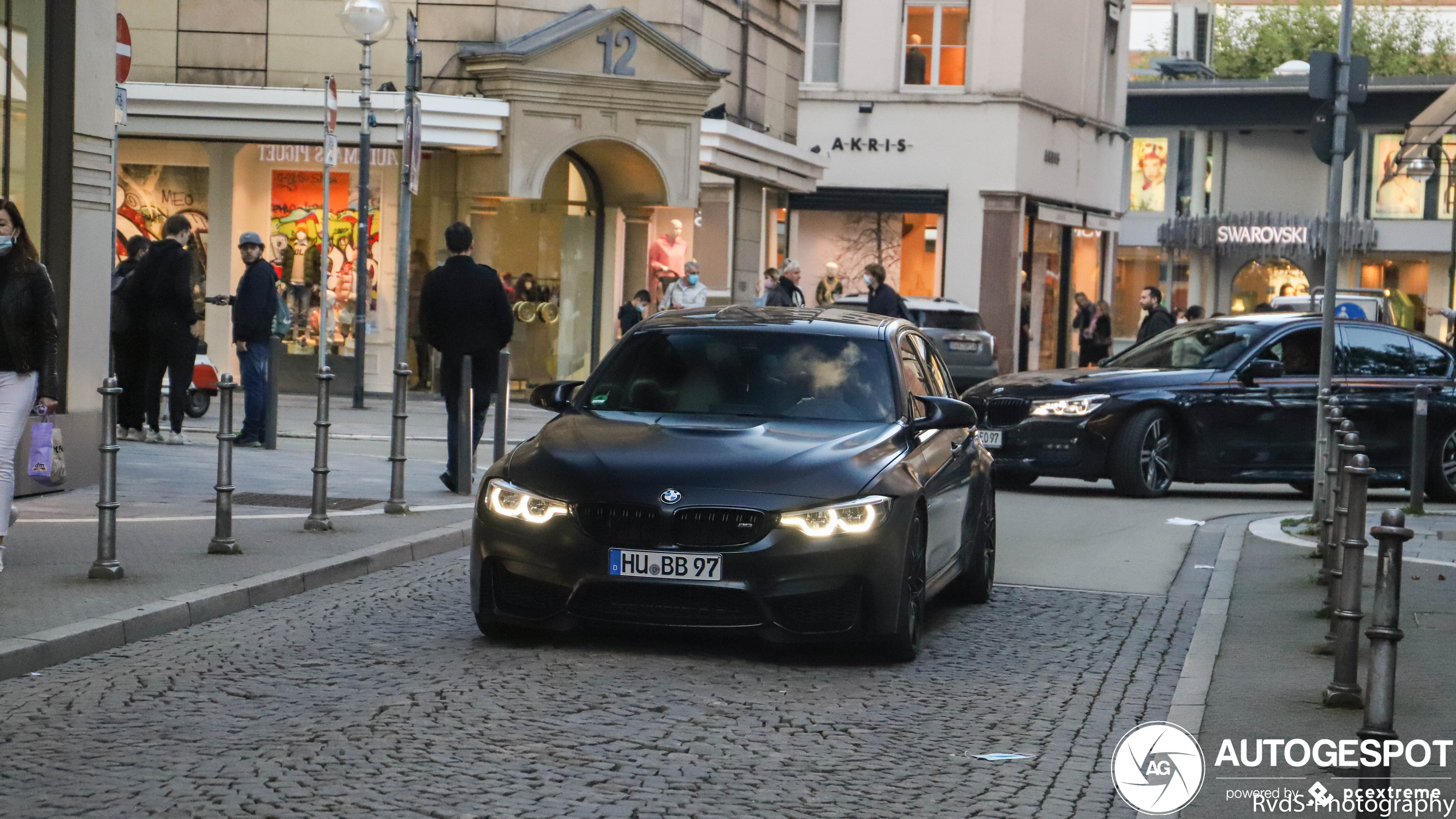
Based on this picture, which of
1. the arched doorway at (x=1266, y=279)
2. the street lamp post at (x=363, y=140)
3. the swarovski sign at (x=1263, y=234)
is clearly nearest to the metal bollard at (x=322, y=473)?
the street lamp post at (x=363, y=140)

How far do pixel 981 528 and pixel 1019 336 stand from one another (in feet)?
101

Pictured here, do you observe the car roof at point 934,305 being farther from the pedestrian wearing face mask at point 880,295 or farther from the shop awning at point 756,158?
the pedestrian wearing face mask at point 880,295

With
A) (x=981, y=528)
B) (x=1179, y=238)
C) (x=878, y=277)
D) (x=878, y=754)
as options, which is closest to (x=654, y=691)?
(x=878, y=754)

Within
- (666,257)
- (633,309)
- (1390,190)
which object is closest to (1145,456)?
(633,309)

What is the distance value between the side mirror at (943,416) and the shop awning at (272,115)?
15.8m

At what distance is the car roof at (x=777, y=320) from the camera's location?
9.09 m

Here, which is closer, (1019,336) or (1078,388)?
(1078,388)

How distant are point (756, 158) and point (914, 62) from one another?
36.4 ft

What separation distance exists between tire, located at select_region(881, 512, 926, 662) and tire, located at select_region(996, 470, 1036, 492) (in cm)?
834

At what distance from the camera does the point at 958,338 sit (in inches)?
1135

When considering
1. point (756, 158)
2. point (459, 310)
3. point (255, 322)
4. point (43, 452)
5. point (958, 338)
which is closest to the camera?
point (43, 452)

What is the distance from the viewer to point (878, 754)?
630cm

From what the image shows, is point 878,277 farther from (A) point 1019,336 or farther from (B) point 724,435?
(A) point 1019,336

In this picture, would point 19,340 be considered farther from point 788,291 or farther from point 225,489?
point 788,291
